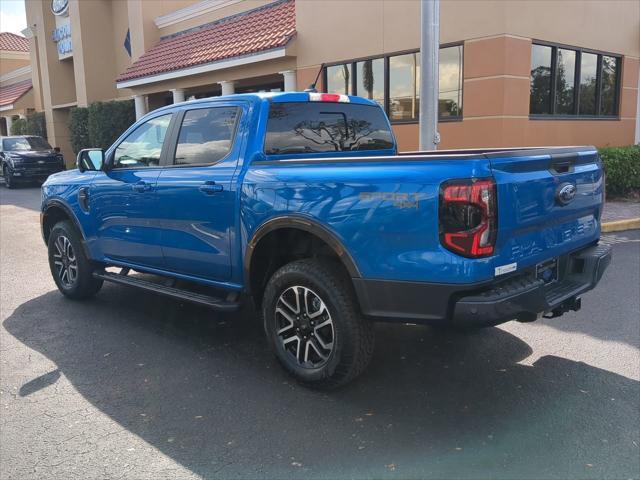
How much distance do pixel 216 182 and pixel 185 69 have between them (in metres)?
13.1

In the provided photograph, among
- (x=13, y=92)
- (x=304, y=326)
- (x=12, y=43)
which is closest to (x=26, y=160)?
(x=13, y=92)

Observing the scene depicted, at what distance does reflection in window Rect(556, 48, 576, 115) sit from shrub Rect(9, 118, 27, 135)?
2595cm

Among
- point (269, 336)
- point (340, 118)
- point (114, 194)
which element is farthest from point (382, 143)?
point (114, 194)

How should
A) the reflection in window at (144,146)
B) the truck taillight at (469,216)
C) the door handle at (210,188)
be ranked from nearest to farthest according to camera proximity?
1. the truck taillight at (469,216)
2. the door handle at (210,188)
3. the reflection in window at (144,146)

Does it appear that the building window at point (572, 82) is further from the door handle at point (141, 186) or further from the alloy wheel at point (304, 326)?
the alloy wheel at point (304, 326)

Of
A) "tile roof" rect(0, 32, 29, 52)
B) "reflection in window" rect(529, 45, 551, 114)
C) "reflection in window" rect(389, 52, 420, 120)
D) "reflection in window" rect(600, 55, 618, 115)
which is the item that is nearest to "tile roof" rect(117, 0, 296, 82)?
"reflection in window" rect(389, 52, 420, 120)

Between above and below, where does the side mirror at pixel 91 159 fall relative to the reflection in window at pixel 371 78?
below

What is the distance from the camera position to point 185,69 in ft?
53.5

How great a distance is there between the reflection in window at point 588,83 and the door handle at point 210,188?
419 inches

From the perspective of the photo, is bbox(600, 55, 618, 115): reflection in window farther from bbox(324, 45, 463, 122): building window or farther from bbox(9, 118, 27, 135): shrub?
bbox(9, 118, 27, 135): shrub

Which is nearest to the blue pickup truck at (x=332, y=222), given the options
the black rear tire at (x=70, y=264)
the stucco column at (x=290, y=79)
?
the black rear tire at (x=70, y=264)

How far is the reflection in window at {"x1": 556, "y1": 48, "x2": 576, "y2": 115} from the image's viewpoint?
38.5ft

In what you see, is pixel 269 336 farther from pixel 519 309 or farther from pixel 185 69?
pixel 185 69

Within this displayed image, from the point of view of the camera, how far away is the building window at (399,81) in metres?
11.0
